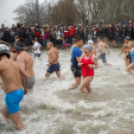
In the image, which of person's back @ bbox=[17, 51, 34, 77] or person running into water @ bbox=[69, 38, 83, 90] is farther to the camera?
person running into water @ bbox=[69, 38, 83, 90]

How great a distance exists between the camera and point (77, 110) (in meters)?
4.58

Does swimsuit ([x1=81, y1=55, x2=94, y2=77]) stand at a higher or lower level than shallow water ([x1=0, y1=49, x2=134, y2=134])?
higher

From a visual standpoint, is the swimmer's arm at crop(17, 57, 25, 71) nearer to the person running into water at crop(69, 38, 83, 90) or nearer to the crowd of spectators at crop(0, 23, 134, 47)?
the person running into water at crop(69, 38, 83, 90)

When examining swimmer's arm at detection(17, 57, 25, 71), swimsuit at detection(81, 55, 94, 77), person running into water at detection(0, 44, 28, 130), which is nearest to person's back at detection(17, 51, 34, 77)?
swimmer's arm at detection(17, 57, 25, 71)

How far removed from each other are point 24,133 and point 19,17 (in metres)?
35.9

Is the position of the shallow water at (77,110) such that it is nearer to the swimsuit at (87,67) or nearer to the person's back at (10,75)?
the swimsuit at (87,67)

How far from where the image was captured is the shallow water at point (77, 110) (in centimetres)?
378

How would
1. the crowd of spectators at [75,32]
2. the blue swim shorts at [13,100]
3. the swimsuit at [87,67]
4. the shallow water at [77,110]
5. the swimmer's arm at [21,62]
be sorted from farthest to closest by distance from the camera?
the crowd of spectators at [75,32] → the swimsuit at [87,67] → the swimmer's arm at [21,62] → the shallow water at [77,110] → the blue swim shorts at [13,100]

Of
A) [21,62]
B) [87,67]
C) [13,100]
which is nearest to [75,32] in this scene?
[87,67]

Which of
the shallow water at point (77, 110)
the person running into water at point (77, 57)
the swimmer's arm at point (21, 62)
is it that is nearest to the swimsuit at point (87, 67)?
the person running into water at point (77, 57)

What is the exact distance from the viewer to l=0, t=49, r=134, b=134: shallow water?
3.78 meters

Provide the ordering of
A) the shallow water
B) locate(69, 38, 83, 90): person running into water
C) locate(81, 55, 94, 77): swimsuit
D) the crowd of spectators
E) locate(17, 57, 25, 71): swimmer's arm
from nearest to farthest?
the shallow water, locate(17, 57, 25, 71): swimmer's arm, locate(81, 55, 94, 77): swimsuit, locate(69, 38, 83, 90): person running into water, the crowd of spectators

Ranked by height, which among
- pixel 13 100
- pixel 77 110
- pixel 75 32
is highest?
pixel 75 32

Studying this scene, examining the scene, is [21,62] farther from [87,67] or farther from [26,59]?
[87,67]
